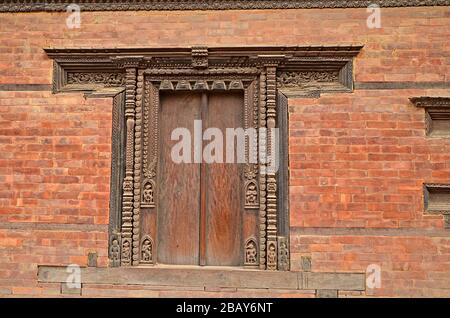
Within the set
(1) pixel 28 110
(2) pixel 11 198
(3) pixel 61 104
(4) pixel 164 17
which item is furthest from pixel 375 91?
(2) pixel 11 198

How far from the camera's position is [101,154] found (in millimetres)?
5332

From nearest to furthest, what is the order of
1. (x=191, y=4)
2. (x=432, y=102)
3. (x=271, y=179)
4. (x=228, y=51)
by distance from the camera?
1. (x=432, y=102)
2. (x=271, y=179)
3. (x=228, y=51)
4. (x=191, y=4)

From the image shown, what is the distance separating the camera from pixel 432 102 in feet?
16.7

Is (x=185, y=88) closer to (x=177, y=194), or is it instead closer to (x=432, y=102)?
(x=177, y=194)

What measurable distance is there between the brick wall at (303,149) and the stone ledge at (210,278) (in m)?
0.10

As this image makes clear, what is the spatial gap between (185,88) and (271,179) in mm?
1473

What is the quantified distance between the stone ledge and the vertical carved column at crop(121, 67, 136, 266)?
0.21 metres

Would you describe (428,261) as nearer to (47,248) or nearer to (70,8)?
(47,248)

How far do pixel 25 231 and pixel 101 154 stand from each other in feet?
4.08

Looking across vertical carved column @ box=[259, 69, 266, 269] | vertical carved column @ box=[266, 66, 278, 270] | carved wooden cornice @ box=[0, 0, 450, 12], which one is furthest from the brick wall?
vertical carved column @ box=[259, 69, 266, 269]

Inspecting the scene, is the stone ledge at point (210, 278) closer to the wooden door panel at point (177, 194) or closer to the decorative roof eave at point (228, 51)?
the wooden door panel at point (177, 194)

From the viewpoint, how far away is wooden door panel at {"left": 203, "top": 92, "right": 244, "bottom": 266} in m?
5.36

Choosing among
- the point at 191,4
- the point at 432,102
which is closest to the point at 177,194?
the point at 191,4

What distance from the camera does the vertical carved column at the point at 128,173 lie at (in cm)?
525
